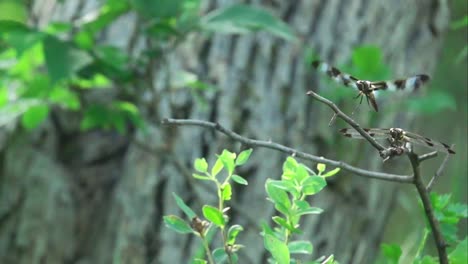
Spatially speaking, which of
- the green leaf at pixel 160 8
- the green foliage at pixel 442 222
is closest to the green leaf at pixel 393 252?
the green foliage at pixel 442 222

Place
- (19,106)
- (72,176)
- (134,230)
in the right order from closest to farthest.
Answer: (19,106) < (134,230) < (72,176)

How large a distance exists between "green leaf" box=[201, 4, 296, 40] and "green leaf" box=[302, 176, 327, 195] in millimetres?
881

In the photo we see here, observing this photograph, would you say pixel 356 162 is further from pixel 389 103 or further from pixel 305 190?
pixel 305 190

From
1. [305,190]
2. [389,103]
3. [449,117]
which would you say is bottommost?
[449,117]

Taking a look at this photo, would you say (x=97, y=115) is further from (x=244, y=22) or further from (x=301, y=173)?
(x=301, y=173)

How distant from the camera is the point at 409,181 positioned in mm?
525

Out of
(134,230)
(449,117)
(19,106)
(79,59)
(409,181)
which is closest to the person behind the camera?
(409,181)

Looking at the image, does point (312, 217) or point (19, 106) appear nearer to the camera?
point (19, 106)

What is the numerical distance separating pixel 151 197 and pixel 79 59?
1.74 ft

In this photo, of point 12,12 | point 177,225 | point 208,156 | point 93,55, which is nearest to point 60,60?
point 93,55

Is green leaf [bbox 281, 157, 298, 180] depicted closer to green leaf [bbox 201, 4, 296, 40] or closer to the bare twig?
the bare twig

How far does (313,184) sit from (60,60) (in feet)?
2.81

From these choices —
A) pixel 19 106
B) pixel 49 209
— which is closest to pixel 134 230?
pixel 49 209

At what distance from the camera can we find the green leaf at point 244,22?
1480mm
